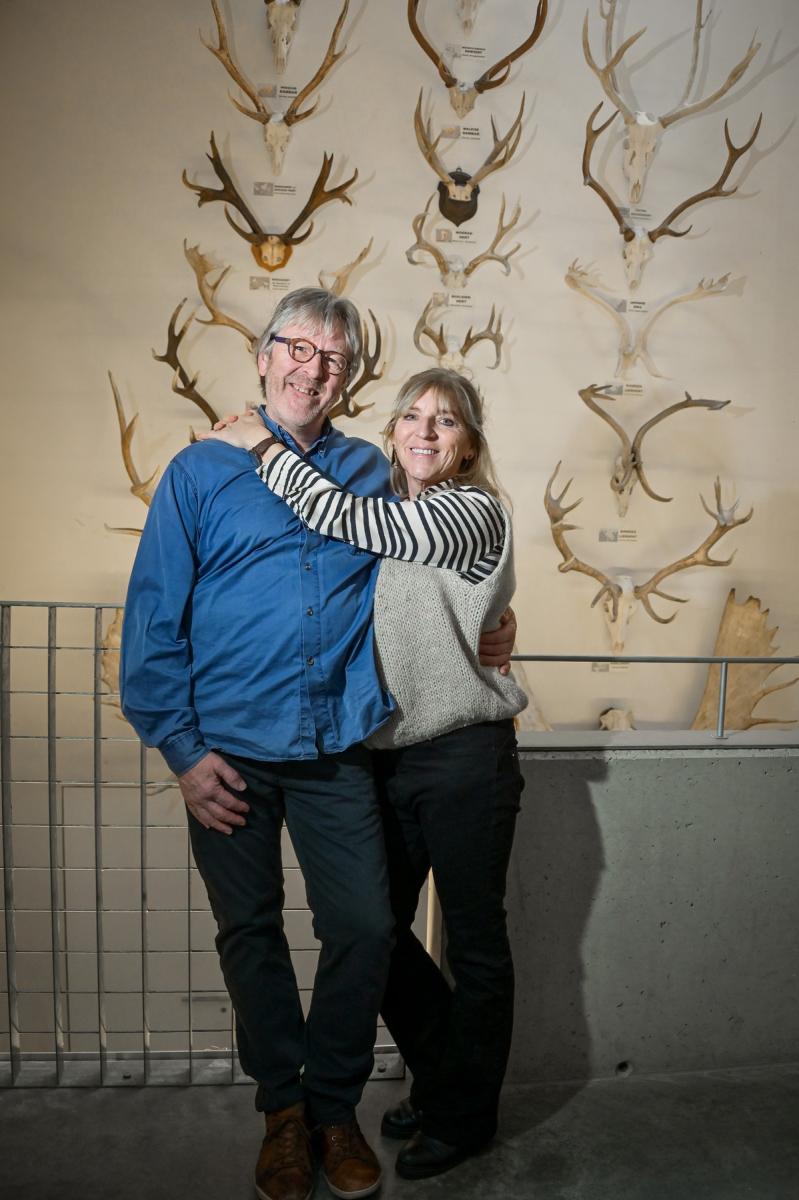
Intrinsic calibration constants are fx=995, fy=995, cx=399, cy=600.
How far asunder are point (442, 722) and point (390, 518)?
0.31 m

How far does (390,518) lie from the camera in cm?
137

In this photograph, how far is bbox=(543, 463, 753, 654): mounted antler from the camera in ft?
10.9

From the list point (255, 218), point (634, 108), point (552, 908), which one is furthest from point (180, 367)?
point (552, 908)

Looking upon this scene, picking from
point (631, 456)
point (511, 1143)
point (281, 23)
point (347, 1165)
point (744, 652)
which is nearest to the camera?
point (347, 1165)

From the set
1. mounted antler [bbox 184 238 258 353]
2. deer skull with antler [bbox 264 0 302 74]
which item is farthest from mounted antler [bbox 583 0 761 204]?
mounted antler [bbox 184 238 258 353]

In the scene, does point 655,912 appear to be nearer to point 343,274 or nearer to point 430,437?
point 430,437

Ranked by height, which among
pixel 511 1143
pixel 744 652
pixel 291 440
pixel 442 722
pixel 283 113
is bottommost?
pixel 511 1143

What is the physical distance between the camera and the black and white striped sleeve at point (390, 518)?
133 centimetres

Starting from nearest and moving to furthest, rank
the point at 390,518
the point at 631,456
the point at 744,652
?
the point at 390,518 → the point at 631,456 → the point at 744,652

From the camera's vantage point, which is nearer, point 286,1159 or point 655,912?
point 286,1159

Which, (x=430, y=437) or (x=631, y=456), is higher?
(x=631, y=456)

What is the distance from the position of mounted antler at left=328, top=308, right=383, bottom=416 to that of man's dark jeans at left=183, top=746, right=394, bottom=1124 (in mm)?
1917

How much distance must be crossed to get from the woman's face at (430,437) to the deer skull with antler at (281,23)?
209 cm

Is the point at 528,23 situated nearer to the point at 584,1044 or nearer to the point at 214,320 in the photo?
the point at 214,320
